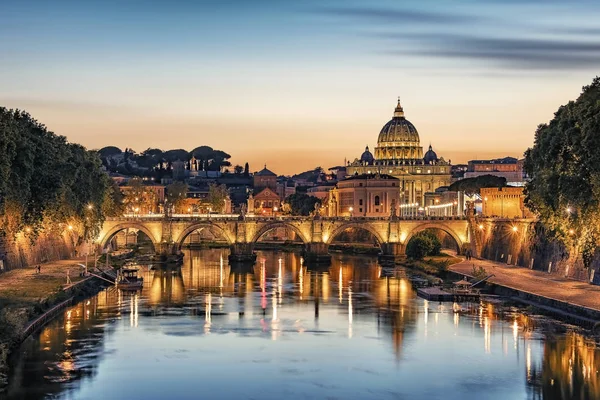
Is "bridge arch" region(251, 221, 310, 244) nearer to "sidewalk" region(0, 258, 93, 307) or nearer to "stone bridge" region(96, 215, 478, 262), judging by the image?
"stone bridge" region(96, 215, 478, 262)

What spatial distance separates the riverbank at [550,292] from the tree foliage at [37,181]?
27.1 metres

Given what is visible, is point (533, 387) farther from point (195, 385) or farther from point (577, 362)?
point (195, 385)

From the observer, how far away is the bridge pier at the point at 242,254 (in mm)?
101875

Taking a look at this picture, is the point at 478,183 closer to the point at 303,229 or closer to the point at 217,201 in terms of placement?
the point at 303,229

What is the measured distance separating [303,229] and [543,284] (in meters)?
43.4

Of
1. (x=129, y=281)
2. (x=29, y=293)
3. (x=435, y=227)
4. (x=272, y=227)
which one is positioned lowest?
Answer: (x=29, y=293)

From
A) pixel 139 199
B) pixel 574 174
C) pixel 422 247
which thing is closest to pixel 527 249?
pixel 422 247

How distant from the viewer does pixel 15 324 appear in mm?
44062

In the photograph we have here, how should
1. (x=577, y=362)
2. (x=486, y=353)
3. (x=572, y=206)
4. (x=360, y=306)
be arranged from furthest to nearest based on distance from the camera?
1. (x=360, y=306)
2. (x=572, y=206)
3. (x=486, y=353)
4. (x=577, y=362)

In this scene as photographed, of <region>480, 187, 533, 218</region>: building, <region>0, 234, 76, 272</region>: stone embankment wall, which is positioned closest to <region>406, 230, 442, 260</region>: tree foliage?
<region>480, 187, 533, 218</region>: building

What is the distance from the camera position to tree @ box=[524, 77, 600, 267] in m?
54.5

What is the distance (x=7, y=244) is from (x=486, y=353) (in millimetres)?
34585

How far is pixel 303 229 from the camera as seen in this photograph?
350 feet

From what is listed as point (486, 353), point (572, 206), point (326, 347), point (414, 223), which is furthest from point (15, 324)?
point (414, 223)
